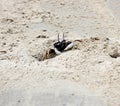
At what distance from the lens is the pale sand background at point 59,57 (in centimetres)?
431

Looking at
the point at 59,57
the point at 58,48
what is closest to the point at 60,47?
the point at 58,48

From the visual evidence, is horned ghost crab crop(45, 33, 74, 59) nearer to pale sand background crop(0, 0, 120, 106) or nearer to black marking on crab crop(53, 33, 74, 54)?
black marking on crab crop(53, 33, 74, 54)

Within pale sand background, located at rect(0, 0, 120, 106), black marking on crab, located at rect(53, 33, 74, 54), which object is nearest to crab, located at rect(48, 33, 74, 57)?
black marking on crab, located at rect(53, 33, 74, 54)

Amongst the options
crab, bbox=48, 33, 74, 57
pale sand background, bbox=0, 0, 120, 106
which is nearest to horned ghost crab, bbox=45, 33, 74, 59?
crab, bbox=48, 33, 74, 57

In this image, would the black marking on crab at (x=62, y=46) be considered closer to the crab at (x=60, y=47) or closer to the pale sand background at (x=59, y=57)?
the crab at (x=60, y=47)

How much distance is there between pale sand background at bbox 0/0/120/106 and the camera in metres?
4.31

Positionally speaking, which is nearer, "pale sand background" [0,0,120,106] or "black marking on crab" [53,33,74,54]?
"pale sand background" [0,0,120,106]

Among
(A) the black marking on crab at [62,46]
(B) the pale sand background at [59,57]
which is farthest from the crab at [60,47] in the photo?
(B) the pale sand background at [59,57]

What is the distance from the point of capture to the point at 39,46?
5.45m

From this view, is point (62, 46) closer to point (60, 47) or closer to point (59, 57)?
point (60, 47)

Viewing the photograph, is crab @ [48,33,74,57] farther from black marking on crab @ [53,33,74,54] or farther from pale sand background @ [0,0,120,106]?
pale sand background @ [0,0,120,106]

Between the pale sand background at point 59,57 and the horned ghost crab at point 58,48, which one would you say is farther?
the horned ghost crab at point 58,48

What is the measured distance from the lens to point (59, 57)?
200 inches

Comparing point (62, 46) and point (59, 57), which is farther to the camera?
point (62, 46)
